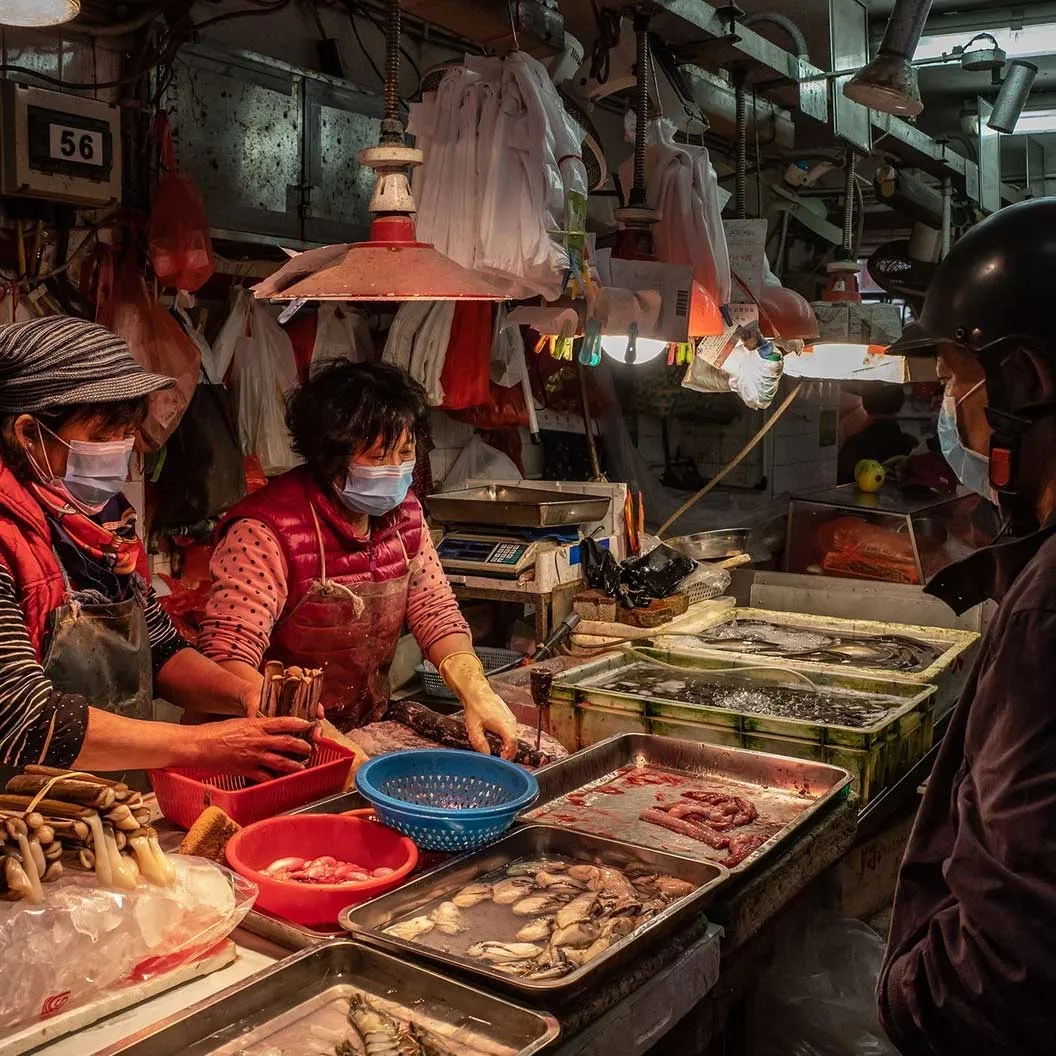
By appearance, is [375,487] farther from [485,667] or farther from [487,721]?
[485,667]

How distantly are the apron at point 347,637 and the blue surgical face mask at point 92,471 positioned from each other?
2.50 feet

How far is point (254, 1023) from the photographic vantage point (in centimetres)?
197

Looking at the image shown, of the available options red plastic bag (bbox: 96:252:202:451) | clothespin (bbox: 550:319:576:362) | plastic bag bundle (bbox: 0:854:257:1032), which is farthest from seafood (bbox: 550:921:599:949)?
red plastic bag (bbox: 96:252:202:451)

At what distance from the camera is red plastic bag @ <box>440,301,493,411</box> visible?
5840 millimetres

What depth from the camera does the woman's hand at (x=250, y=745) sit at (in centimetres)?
252

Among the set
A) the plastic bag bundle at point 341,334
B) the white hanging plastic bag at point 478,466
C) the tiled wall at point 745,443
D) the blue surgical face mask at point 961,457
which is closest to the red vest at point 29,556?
the blue surgical face mask at point 961,457

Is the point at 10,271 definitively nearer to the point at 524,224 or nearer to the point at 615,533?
the point at 524,224

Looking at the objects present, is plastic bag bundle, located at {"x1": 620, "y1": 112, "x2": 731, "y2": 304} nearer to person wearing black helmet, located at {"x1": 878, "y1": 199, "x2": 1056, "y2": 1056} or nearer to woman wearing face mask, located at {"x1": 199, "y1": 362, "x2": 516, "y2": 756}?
woman wearing face mask, located at {"x1": 199, "y1": 362, "x2": 516, "y2": 756}

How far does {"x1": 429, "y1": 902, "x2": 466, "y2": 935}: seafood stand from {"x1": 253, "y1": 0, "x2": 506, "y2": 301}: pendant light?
53.2 inches

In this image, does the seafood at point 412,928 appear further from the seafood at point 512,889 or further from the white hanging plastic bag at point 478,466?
the white hanging plastic bag at point 478,466

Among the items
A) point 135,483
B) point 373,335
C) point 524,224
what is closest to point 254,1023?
point 524,224

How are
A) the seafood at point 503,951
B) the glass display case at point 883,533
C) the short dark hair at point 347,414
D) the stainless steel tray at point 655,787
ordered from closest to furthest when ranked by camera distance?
the seafood at point 503,951 → the stainless steel tray at point 655,787 → the short dark hair at point 347,414 → the glass display case at point 883,533

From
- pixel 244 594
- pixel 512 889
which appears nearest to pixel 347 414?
pixel 244 594

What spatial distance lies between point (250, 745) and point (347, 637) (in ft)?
3.67
